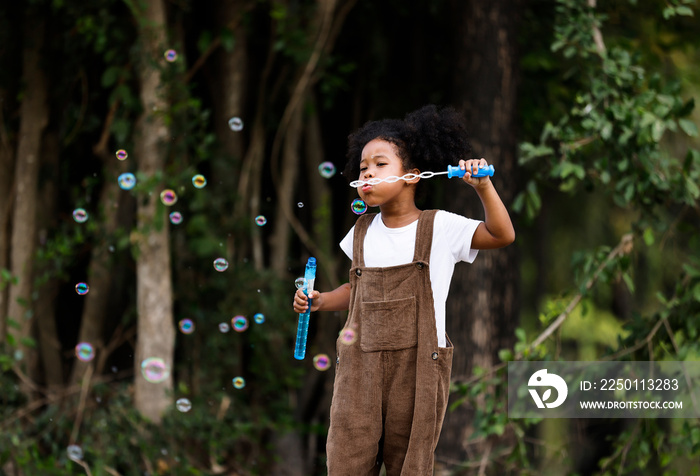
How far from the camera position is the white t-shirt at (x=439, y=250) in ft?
5.66

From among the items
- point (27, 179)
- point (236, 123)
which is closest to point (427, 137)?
point (236, 123)

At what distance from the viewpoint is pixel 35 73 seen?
4.52m

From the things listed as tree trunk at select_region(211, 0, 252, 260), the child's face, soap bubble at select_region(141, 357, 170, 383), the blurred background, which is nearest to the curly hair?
the child's face

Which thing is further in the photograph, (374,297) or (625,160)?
(625,160)

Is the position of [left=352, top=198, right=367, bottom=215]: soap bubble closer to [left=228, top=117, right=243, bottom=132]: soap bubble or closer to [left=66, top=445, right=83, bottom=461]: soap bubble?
[left=228, top=117, right=243, bottom=132]: soap bubble

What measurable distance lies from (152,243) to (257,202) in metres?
0.79

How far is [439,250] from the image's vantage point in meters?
1.74

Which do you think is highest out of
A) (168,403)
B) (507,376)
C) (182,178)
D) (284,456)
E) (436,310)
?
(182,178)

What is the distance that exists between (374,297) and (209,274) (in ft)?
9.35

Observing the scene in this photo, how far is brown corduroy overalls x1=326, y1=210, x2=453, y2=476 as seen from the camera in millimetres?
1679

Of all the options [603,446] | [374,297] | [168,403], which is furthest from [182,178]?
[603,446]

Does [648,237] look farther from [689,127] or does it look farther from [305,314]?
[305,314]

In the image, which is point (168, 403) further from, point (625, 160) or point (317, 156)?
point (625, 160)

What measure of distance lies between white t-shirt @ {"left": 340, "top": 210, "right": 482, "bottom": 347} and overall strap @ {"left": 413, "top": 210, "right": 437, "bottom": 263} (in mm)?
11
